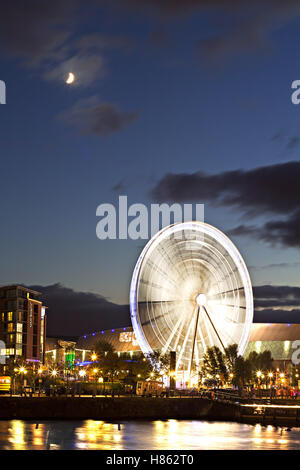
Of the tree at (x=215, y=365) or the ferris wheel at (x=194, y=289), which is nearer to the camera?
the ferris wheel at (x=194, y=289)

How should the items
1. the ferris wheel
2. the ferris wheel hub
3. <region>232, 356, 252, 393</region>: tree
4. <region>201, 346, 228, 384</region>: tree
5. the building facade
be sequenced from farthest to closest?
the building facade < <region>232, 356, 252, 393</region>: tree < <region>201, 346, 228, 384</region>: tree < the ferris wheel hub < the ferris wheel

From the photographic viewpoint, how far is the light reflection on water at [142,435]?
5662cm

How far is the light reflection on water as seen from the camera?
56625mm

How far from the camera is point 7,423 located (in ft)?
240

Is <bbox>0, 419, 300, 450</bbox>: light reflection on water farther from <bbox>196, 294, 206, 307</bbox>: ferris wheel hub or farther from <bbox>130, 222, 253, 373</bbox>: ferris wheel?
<bbox>196, 294, 206, 307</bbox>: ferris wheel hub

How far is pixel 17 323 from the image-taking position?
162 meters

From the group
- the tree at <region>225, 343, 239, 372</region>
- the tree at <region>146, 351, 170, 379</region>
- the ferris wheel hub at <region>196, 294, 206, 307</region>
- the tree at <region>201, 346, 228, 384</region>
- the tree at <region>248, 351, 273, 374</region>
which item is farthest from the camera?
the tree at <region>248, 351, 273, 374</region>

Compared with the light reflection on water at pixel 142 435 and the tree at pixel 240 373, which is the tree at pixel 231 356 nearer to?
the tree at pixel 240 373

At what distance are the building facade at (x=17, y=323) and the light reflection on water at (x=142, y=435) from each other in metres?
86.3

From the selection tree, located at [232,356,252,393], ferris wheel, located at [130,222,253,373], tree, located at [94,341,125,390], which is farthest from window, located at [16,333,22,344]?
ferris wheel, located at [130,222,253,373]

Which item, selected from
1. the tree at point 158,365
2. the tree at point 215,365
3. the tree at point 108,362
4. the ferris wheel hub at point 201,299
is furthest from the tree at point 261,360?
the ferris wheel hub at point 201,299

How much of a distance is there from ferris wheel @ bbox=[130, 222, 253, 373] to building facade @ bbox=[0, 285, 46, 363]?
75.2m

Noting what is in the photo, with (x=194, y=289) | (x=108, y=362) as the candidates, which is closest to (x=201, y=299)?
(x=194, y=289)

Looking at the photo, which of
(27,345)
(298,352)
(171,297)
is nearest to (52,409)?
(171,297)
